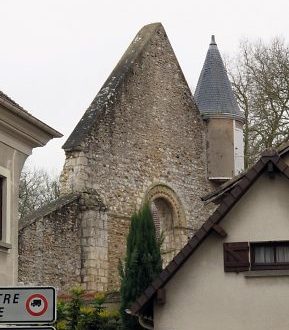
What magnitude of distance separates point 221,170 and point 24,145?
1930 cm

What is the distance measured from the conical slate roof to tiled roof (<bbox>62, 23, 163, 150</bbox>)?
2575mm

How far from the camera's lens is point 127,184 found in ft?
116

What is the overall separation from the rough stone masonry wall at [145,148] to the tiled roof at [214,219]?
1175 centimetres

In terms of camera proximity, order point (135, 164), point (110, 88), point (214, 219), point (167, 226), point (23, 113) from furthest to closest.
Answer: point (167, 226) → point (135, 164) → point (110, 88) → point (214, 219) → point (23, 113)

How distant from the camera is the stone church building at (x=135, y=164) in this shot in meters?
31.9

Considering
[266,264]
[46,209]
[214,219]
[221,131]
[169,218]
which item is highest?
[221,131]

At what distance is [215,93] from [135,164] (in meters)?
4.69

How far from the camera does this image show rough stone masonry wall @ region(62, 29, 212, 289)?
33812mm

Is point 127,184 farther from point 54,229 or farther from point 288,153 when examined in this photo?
point 288,153

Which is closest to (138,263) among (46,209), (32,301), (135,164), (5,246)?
(5,246)

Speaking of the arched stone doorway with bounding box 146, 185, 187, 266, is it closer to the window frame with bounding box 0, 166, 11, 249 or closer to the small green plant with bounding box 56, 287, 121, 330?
the small green plant with bounding box 56, 287, 121, 330

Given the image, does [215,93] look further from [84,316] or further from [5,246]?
[5,246]

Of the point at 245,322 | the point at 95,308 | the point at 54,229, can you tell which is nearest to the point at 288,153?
the point at 245,322

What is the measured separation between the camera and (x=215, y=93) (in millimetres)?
39031
